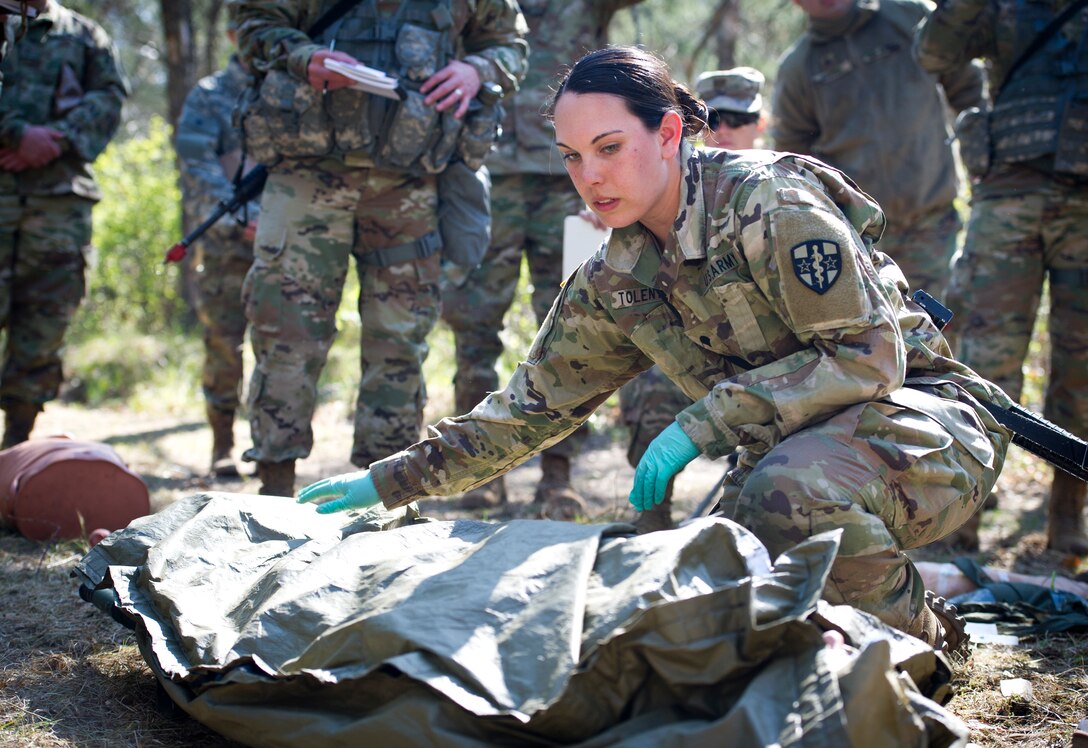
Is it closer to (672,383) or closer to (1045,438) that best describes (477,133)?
(672,383)

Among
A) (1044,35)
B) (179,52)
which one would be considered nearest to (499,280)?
(1044,35)

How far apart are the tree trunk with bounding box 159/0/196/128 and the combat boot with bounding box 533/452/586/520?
631 centimetres

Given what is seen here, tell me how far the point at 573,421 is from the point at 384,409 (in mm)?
1550

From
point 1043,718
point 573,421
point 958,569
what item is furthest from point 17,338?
point 1043,718

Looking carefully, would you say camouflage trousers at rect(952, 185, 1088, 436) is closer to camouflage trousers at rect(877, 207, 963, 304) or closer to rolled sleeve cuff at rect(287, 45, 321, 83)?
camouflage trousers at rect(877, 207, 963, 304)

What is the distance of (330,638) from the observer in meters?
1.99

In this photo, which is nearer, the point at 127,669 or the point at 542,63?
the point at 127,669

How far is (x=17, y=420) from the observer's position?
544 cm

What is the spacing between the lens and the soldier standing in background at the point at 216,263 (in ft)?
19.6

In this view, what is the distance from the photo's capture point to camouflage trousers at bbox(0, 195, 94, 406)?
208 inches

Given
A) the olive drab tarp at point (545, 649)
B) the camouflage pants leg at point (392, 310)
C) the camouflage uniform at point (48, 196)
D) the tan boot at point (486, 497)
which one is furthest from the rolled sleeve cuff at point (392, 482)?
the camouflage uniform at point (48, 196)

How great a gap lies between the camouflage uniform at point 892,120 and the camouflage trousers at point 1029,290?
70 cm

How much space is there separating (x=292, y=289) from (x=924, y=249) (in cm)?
301

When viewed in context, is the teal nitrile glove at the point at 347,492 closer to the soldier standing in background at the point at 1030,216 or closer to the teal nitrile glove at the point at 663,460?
the teal nitrile glove at the point at 663,460
